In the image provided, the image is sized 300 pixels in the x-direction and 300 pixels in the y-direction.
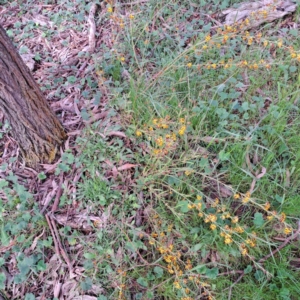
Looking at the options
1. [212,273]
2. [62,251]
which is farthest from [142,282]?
[62,251]

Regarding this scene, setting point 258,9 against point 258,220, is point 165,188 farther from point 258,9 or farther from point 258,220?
point 258,9

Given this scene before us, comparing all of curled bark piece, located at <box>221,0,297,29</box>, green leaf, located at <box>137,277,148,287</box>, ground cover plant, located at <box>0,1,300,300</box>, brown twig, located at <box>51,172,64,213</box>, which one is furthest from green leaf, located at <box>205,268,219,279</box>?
curled bark piece, located at <box>221,0,297,29</box>

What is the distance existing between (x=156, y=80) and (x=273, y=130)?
795mm

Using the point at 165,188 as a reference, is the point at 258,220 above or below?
below

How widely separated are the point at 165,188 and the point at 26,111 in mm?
897

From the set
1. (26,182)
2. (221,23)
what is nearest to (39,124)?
(26,182)

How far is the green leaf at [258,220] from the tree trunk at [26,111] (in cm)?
124

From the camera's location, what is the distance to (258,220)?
68.5 inches

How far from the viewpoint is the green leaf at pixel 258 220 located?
1735 millimetres

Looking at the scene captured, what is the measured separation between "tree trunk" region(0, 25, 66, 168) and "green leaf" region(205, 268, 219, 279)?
1134mm

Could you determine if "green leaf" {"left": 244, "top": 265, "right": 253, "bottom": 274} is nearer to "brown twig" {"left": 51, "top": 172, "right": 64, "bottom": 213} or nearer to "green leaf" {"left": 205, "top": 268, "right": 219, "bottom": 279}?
"green leaf" {"left": 205, "top": 268, "right": 219, "bottom": 279}

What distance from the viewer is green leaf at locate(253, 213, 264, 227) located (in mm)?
1735

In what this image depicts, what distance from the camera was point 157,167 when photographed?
192 centimetres

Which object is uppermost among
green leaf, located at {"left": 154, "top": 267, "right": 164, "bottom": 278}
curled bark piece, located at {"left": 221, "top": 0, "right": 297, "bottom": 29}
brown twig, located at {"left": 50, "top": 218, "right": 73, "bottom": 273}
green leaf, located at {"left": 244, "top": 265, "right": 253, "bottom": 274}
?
curled bark piece, located at {"left": 221, "top": 0, "right": 297, "bottom": 29}
